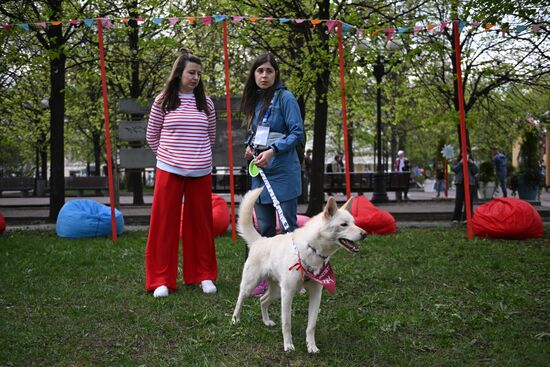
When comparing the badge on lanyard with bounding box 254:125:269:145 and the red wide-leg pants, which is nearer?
the badge on lanyard with bounding box 254:125:269:145

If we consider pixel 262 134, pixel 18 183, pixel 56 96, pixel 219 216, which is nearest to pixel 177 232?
pixel 262 134

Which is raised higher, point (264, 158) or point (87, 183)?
point (264, 158)

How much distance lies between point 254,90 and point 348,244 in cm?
201

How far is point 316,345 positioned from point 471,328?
1.39m

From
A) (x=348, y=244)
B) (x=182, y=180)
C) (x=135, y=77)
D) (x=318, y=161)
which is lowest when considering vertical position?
(x=348, y=244)

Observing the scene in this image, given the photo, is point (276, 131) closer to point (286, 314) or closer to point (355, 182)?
point (286, 314)

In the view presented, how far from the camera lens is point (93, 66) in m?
15.2

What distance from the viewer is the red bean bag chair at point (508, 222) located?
980 cm

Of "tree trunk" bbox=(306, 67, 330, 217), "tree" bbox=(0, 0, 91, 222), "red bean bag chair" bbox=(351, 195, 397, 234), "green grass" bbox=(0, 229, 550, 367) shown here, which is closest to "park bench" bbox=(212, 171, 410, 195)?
"tree trunk" bbox=(306, 67, 330, 217)

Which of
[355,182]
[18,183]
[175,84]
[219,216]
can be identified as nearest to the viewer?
[175,84]

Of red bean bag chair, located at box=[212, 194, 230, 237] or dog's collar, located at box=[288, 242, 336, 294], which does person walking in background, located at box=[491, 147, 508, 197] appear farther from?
dog's collar, located at box=[288, 242, 336, 294]

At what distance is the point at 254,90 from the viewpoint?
5.07 m

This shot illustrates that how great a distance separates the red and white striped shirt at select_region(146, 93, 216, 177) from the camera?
18.4 feet

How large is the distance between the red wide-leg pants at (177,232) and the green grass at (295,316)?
226mm
